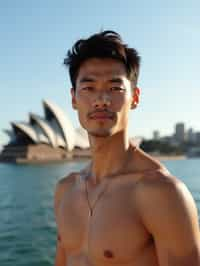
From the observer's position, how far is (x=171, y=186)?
2.73 ft

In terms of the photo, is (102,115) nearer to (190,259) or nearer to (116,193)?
(116,193)

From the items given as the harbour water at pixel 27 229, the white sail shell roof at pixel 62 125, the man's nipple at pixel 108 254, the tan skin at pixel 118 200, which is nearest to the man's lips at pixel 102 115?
the tan skin at pixel 118 200

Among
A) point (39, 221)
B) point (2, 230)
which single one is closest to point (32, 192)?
point (39, 221)

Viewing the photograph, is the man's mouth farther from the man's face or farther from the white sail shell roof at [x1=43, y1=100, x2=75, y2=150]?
the white sail shell roof at [x1=43, y1=100, x2=75, y2=150]

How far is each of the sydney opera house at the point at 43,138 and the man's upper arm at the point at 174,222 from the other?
29.5 meters

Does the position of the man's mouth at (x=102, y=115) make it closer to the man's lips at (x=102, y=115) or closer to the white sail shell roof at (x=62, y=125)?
the man's lips at (x=102, y=115)

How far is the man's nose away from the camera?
977 millimetres

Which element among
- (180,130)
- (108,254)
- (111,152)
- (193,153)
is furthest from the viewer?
(180,130)

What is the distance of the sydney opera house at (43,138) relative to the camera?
31.0m

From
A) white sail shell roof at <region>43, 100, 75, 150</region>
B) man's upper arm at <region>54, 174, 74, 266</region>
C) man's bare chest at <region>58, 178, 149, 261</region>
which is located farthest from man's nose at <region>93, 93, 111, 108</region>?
white sail shell roof at <region>43, 100, 75, 150</region>

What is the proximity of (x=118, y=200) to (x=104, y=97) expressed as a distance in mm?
275

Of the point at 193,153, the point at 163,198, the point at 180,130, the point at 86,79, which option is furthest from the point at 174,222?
the point at 180,130

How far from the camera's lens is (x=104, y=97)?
3.22ft

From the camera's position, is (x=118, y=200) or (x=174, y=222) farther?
(x=118, y=200)
